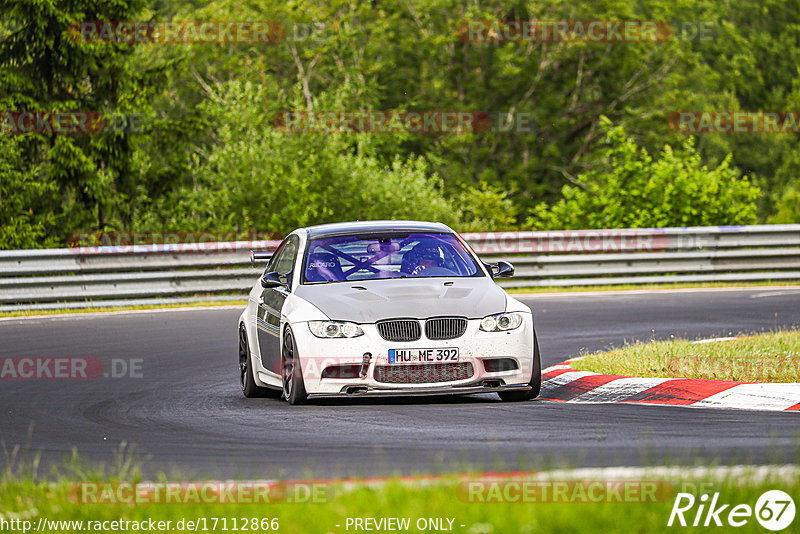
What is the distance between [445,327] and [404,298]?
17.6 inches

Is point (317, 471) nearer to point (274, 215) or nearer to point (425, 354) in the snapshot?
point (425, 354)

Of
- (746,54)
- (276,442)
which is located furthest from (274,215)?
(746,54)

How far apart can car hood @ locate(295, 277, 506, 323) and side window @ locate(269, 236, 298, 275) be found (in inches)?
36.9

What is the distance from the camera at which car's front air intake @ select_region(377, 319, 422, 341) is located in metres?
9.81

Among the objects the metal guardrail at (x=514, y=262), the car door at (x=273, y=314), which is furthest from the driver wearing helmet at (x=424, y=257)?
the metal guardrail at (x=514, y=262)

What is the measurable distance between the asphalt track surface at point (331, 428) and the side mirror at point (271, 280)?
1001mm

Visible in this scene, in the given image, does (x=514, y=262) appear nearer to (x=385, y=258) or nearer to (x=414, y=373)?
(x=385, y=258)

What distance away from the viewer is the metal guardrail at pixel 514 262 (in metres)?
20.5

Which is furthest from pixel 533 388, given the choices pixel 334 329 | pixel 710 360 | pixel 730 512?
pixel 730 512

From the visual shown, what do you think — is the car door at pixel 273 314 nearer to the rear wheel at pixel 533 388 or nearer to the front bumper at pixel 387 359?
the front bumper at pixel 387 359

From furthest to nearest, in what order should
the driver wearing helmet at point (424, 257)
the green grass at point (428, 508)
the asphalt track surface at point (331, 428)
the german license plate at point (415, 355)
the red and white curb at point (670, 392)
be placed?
the driver wearing helmet at point (424, 257) < the german license plate at point (415, 355) < the red and white curb at point (670, 392) < the asphalt track surface at point (331, 428) < the green grass at point (428, 508)

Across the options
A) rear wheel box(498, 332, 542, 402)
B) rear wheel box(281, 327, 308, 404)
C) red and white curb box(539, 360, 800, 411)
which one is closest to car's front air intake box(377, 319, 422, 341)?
rear wheel box(281, 327, 308, 404)

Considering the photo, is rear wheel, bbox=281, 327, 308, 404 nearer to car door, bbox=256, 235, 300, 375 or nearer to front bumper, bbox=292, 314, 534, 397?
front bumper, bbox=292, 314, 534, 397

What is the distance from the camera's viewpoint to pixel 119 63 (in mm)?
29797
